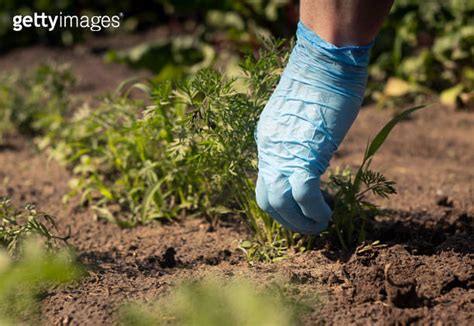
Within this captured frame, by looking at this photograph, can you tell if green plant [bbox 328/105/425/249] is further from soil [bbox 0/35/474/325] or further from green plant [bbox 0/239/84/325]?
green plant [bbox 0/239/84/325]

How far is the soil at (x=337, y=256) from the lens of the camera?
6.62 feet

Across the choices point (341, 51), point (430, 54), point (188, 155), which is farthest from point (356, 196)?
point (430, 54)

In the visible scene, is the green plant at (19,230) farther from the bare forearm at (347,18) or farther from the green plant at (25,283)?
the bare forearm at (347,18)

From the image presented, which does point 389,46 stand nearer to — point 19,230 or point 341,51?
point 341,51

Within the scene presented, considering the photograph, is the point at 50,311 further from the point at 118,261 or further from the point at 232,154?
the point at 232,154

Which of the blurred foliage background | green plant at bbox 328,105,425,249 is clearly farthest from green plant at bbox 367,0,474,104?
green plant at bbox 328,105,425,249

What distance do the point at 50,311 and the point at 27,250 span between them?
0.69ft

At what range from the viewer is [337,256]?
7.83 feet

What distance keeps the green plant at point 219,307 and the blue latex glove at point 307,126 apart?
31 centimetres

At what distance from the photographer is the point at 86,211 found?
326 centimetres

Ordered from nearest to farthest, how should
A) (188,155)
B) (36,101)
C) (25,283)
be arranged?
(25,283)
(188,155)
(36,101)

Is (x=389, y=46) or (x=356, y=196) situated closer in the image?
(x=356, y=196)

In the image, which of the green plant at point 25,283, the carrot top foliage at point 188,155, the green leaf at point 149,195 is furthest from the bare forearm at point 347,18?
the green plant at point 25,283

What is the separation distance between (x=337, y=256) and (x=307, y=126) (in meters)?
0.40
